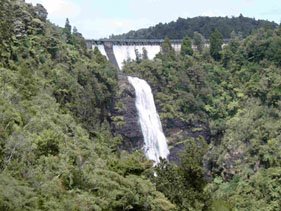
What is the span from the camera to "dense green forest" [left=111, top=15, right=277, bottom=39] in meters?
88.1

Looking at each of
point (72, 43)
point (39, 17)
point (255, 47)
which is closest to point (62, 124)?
point (39, 17)

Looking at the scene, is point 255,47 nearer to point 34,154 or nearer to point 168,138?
point 168,138

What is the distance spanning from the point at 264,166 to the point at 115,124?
1333cm

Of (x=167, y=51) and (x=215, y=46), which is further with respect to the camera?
(x=215, y=46)

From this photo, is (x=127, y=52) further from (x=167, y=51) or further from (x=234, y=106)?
(x=234, y=106)

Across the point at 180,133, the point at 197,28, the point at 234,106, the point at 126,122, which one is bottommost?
the point at 180,133

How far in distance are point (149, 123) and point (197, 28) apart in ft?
144

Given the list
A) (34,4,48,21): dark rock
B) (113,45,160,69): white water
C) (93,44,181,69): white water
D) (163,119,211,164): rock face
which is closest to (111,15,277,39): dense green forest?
(93,44,181,69): white water

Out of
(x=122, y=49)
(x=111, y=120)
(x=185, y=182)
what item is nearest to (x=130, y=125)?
(x=111, y=120)

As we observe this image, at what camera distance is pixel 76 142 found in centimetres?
2981

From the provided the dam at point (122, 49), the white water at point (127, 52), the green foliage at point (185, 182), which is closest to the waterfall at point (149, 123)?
the dam at point (122, 49)

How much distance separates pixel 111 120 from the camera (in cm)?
4866

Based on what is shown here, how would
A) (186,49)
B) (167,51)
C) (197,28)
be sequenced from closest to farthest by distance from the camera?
(167,51), (186,49), (197,28)

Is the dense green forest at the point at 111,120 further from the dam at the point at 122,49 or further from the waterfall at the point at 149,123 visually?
the dam at the point at 122,49
